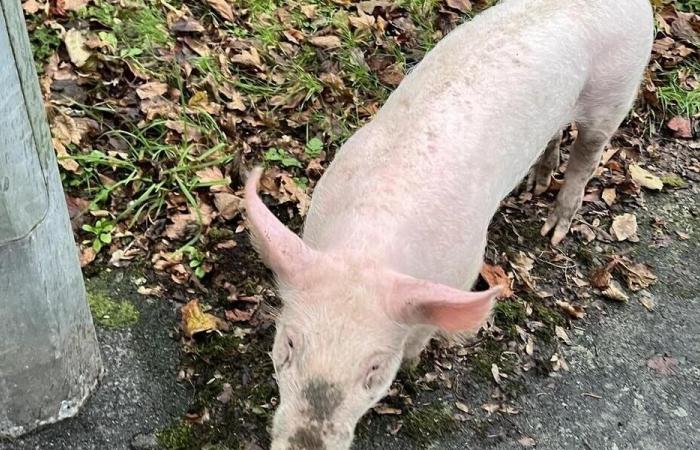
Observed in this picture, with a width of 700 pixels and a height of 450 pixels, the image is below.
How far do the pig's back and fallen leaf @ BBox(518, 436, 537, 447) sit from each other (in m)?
0.84

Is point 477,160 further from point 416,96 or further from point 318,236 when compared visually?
point 318,236

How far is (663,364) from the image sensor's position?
13.5ft

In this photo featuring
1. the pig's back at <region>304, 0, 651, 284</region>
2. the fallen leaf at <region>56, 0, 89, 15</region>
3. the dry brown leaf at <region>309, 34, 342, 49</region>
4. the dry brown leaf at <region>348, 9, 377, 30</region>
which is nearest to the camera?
the pig's back at <region>304, 0, 651, 284</region>

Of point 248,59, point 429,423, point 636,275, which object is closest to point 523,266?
point 636,275

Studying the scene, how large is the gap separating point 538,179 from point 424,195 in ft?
6.80

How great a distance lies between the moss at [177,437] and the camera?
10.9ft

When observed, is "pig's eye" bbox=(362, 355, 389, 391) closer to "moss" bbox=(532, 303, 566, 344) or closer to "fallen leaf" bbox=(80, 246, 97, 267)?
"moss" bbox=(532, 303, 566, 344)

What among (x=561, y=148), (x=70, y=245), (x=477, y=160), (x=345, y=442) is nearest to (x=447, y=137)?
(x=477, y=160)

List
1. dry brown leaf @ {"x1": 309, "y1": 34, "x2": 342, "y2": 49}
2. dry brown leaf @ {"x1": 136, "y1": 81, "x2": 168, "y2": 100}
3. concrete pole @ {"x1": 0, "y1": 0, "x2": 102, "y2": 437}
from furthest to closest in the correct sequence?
dry brown leaf @ {"x1": 309, "y1": 34, "x2": 342, "y2": 49}, dry brown leaf @ {"x1": 136, "y1": 81, "x2": 168, "y2": 100}, concrete pole @ {"x1": 0, "y1": 0, "x2": 102, "y2": 437}

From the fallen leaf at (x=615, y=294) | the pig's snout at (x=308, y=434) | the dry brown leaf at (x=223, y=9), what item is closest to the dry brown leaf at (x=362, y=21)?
the dry brown leaf at (x=223, y=9)

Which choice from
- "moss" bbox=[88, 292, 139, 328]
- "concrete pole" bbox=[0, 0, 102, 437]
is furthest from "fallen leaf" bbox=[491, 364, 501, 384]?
"concrete pole" bbox=[0, 0, 102, 437]

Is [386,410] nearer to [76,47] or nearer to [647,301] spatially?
[647,301]

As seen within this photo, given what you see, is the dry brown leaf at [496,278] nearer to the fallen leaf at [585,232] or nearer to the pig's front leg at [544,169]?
the fallen leaf at [585,232]

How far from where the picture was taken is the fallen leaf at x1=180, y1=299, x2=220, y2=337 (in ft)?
11.9
